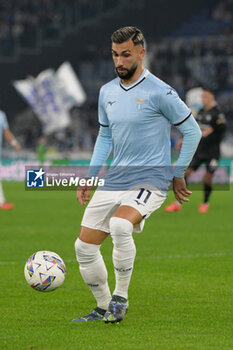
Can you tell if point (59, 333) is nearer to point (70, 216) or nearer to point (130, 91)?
point (130, 91)

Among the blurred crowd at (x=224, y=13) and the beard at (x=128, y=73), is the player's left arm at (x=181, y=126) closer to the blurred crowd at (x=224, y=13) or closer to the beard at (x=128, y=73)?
the beard at (x=128, y=73)

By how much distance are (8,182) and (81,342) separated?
2473 cm

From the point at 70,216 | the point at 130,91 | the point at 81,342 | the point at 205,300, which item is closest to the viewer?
the point at 81,342

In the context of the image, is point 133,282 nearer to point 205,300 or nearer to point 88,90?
point 205,300

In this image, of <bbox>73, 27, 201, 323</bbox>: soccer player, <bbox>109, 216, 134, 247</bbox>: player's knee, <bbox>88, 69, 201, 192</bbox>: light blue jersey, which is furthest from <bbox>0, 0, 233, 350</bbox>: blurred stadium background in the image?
<bbox>88, 69, 201, 192</bbox>: light blue jersey

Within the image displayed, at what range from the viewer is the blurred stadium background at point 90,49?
3344cm

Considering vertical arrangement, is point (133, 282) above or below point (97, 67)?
above

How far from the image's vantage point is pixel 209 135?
16.1m

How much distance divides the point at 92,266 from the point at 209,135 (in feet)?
33.9

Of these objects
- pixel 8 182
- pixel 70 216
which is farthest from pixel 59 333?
pixel 8 182

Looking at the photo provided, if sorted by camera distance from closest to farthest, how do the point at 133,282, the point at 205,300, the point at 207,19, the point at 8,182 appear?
the point at 205,300, the point at 133,282, the point at 8,182, the point at 207,19

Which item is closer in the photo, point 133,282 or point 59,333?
point 59,333

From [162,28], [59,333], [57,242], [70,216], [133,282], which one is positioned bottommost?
[162,28]

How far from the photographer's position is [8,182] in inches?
1172
